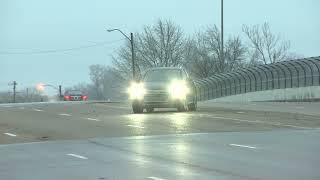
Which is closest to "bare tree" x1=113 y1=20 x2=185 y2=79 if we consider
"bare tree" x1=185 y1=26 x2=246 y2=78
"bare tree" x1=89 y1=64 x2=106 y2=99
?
"bare tree" x1=185 y1=26 x2=246 y2=78

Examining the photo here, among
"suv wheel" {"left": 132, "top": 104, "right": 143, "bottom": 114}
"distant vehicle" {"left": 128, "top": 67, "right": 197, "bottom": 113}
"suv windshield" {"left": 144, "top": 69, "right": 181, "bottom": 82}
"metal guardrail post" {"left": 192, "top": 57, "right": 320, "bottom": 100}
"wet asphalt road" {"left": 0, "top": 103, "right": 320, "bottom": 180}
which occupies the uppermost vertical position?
"metal guardrail post" {"left": 192, "top": 57, "right": 320, "bottom": 100}

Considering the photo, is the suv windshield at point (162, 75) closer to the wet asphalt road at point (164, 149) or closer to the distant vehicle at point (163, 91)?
A: the distant vehicle at point (163, 91)

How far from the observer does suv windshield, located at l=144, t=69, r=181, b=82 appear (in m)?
31.1

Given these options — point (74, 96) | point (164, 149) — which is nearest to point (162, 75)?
point (164, 149)

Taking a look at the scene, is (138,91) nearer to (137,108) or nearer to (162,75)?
(137,108)

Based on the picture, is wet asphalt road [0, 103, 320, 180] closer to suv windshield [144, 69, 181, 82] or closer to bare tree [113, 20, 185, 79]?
suv windshield [144, 69, 181, 82]

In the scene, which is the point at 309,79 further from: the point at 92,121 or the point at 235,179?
the point at 235,179

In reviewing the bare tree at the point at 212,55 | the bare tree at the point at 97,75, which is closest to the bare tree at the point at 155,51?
the bare tree at the point at 212,55

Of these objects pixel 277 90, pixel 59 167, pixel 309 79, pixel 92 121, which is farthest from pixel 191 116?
pixel 277 90

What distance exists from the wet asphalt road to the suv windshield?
572 centimetres

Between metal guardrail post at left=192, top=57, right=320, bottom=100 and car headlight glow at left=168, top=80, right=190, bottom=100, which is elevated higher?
metal guardrail post at left=192, top=57, right=320, bottom=100

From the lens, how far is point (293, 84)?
53.0 m

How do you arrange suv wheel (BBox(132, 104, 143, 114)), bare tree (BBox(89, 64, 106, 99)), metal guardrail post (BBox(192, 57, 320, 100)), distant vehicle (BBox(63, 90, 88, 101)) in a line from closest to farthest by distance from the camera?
suv wheel (BBox(132, 104, 143, 114))
metal guardrail post (BBox(192, 57, 320, 100))
distant vehicle (BBox(63, 90, 88, 101))
bare tree (BBox(89, 64, 106, 99))

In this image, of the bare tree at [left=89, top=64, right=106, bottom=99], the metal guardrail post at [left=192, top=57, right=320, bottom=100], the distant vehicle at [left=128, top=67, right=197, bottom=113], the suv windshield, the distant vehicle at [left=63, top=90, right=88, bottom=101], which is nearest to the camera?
the distant vehicle at [left=128, top=67, right=197, bottom=113]
